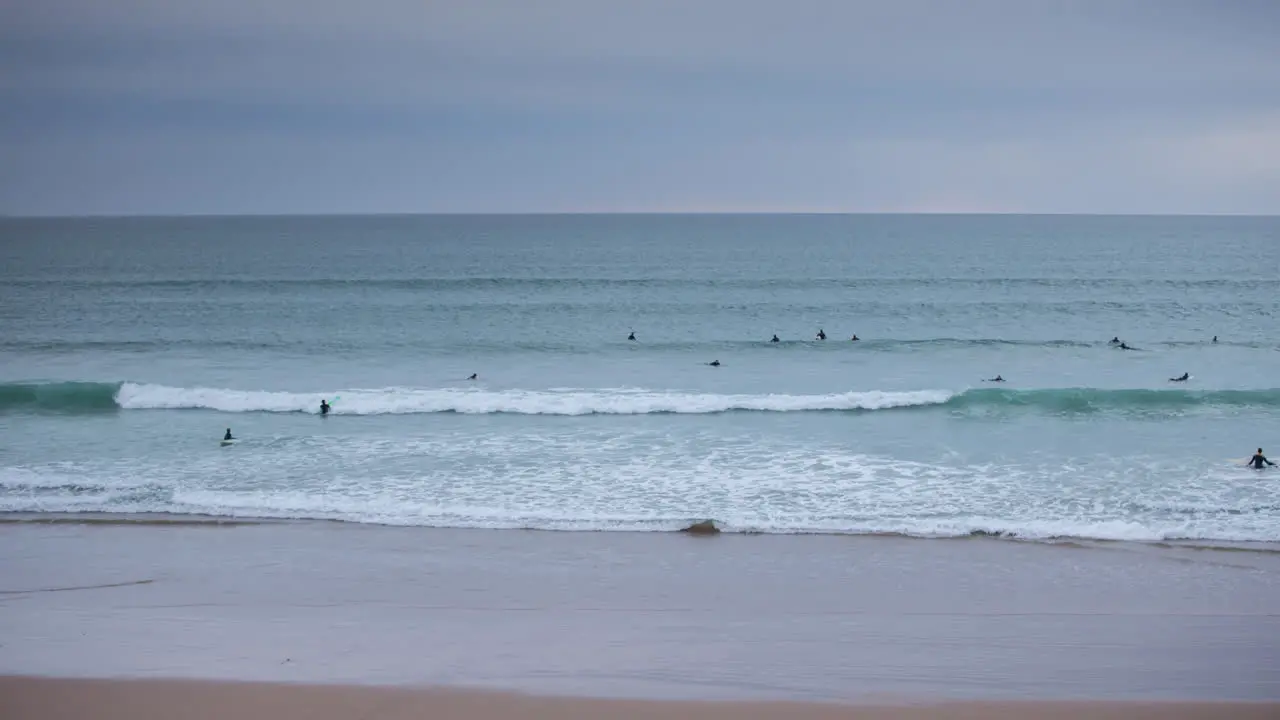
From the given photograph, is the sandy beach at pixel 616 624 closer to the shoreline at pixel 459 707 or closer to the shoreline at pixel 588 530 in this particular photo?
the shoreline at pixel 459 707

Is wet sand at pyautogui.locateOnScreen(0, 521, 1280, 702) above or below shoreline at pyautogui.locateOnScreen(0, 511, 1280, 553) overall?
below

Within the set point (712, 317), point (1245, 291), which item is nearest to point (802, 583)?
point (712, 317)

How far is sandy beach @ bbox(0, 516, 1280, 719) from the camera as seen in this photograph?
9.02 metres

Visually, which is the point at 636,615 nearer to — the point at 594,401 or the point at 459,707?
the point at 459,707

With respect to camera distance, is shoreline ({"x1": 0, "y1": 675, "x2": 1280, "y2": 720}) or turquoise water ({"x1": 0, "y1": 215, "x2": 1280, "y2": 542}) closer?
shoreline ({"x1": 0, "y1": 675, "x2": 1280, "y2": 720})

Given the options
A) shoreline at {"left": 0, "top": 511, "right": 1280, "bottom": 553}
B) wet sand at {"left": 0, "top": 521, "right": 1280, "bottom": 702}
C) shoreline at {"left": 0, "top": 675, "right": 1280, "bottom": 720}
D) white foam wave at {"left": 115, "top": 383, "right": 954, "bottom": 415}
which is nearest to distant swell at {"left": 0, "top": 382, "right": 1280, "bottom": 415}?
white foam wave at {"left": 115, "top": 383, "right": 954, "bottom": 415}

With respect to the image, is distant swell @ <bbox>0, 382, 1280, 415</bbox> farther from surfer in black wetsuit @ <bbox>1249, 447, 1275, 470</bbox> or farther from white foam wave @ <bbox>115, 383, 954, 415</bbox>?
surfer in black wetsuit @ <bbox>1249, 447, 1275, 470</bbox>

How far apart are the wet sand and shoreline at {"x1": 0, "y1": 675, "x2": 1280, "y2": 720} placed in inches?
2.5

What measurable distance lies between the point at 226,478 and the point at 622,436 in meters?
8.09

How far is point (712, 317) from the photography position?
42.0 m

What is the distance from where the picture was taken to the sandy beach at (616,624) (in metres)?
9.02

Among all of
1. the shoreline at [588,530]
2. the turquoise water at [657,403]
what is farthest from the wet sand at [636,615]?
the turquoise water at [657,403]

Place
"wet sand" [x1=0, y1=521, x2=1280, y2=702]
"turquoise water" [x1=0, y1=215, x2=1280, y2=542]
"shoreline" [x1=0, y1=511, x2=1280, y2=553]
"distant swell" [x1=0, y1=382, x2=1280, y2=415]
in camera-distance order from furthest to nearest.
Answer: "distant swell" [x1=0, y1=382, x2=1280, y2=415] < "turquoise water" [x1=0, y1=215, x2=1280, y2=542] < "shoreline" [x1=0, y1=511, x2=1280, y2=553] < "wet sand" [x1=0, y1=521, x2=1280, y2=702]

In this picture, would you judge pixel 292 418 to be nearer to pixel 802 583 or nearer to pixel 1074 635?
pixel 802 583
